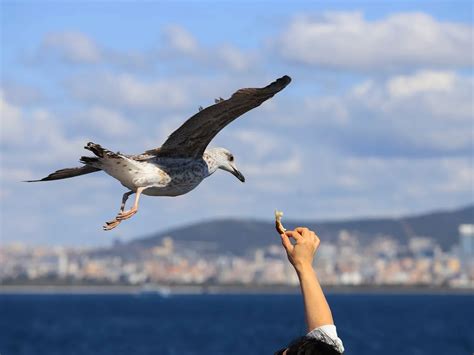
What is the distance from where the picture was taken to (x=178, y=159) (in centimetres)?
913

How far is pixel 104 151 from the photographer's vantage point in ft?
28.1

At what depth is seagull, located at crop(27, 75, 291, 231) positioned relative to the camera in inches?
338

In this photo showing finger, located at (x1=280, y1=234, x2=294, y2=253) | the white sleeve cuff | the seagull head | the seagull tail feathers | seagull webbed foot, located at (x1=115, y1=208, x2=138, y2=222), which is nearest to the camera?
the white sleeve cuff

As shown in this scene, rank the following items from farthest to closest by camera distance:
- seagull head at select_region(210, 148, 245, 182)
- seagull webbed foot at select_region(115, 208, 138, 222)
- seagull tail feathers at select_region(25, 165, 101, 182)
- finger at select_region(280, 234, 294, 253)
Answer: seagull head at select_region(210, 148, 245, 182), seagull tail feathers at select_region(25, 165, 101, 182), seagull webbed foot at select_region(115, 208, 138, 222), finger at select_region(280, 234, 294, 253)

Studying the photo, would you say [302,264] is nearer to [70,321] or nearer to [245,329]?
[245,329]

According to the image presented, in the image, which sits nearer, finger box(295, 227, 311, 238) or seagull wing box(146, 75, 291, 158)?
finger box(295, 227, 311, 238)

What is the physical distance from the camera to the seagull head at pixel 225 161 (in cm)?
980

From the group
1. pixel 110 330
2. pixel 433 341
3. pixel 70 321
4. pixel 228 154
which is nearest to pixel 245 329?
pixel 110 330

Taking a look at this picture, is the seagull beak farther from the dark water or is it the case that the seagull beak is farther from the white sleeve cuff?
the dark water

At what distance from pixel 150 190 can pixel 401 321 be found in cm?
13201

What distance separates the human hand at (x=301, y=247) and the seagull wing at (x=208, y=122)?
4106 millimetres

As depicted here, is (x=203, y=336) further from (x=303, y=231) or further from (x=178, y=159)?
(x=303, y=231)

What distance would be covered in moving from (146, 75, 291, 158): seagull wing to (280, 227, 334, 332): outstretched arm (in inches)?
162

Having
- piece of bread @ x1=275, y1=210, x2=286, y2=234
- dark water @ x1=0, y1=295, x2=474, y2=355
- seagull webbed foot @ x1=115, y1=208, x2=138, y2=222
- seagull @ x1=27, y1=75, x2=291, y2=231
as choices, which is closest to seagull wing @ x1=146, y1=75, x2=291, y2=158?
seagull @ x1=27, y1=75, x2=291, y2=231
